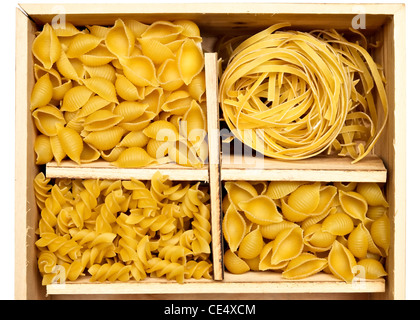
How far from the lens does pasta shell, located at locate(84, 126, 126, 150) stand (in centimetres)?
118

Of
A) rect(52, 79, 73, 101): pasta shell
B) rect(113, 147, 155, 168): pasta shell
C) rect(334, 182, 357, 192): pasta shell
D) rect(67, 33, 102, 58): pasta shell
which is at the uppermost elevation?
rect(67, 33, 102, 58): pasta shell

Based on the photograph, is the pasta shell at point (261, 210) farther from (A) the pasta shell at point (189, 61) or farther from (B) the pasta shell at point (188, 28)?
(B) the pasta shell at point (188, 28)

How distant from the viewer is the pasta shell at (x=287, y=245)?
119 centimetres

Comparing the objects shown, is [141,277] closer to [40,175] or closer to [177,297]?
[177,297]

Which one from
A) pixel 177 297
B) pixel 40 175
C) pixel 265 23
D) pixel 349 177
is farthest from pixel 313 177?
pixel 40 175

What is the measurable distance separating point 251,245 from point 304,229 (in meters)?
0.16

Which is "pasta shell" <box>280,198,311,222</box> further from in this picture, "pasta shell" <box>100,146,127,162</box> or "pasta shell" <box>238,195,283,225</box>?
"pasta shell" <box>100,146,127,162</box>

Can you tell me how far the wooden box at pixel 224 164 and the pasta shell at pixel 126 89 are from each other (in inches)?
6.5

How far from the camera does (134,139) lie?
3.94 feet

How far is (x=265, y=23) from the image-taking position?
1.23 m

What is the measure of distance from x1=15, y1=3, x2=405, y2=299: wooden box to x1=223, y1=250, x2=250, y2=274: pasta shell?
0.06 ft

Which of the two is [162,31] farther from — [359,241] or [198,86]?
[359,241]

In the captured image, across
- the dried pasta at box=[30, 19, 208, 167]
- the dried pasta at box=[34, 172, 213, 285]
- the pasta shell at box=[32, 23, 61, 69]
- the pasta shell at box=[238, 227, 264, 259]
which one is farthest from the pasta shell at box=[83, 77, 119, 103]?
the pasta shell at box=[238, 227, 264, 259]
